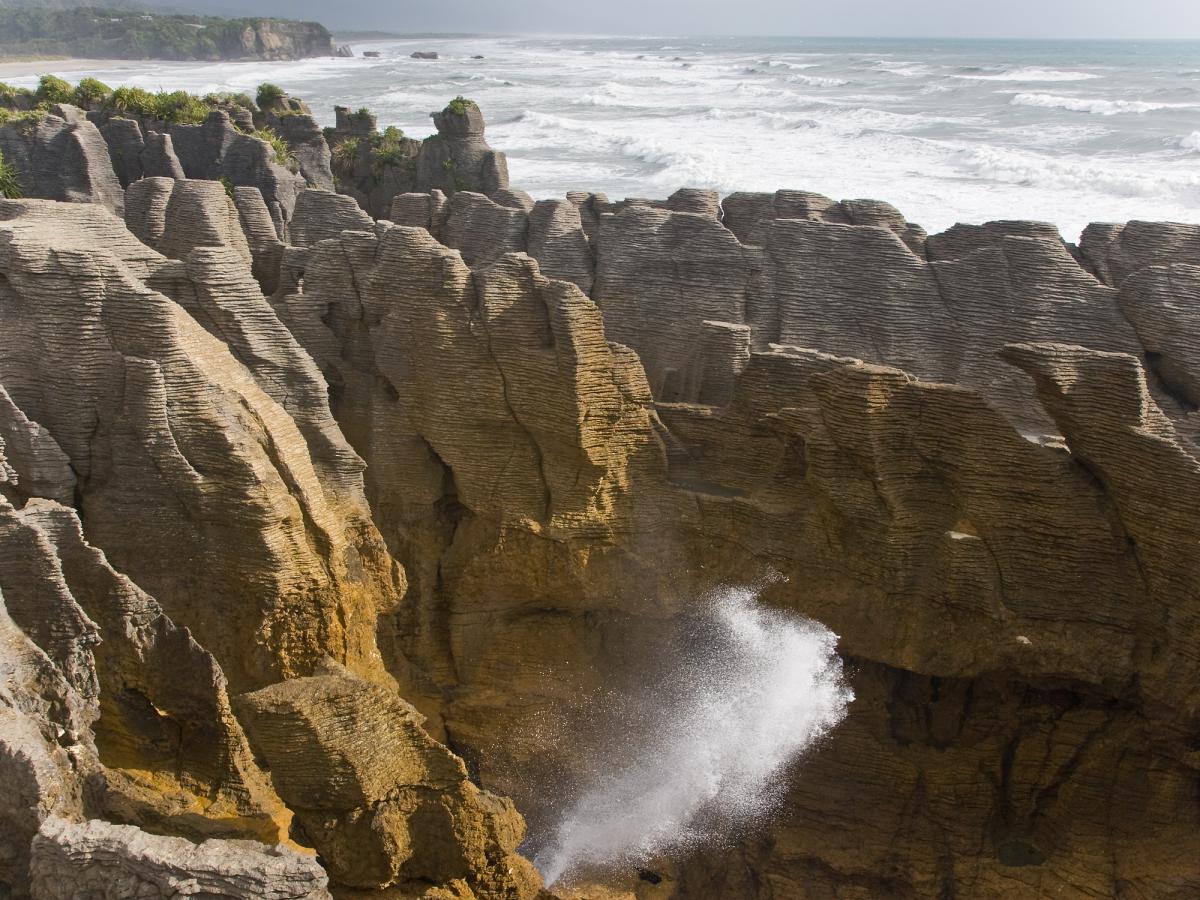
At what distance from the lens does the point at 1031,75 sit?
109375 millimetres

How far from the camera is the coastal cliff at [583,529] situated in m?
10.8

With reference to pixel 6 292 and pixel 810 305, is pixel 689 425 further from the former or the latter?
pixel 6 292

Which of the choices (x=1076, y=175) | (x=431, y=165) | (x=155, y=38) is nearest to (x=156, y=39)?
(x=155, y=38)

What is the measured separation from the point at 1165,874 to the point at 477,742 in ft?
24.0

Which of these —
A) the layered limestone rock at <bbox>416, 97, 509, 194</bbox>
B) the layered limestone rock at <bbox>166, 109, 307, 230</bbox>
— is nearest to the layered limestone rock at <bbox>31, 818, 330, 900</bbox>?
the layered limestone rock at <bbox>166, 109, 307, 230</bbox>

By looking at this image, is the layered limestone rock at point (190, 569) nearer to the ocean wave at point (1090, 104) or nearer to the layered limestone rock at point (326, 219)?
the layered limestone rock at point (326, 219)

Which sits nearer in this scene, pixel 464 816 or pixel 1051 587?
pixel 464 816

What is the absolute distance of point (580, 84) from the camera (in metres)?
103

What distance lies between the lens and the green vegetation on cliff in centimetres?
13550

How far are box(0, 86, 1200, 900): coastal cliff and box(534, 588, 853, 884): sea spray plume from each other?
0.25 meters

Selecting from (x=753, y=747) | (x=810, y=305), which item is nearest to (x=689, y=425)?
(x=810, y=305)

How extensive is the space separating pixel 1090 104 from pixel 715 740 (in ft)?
242

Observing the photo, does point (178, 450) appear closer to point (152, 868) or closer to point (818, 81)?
point (152, 868)

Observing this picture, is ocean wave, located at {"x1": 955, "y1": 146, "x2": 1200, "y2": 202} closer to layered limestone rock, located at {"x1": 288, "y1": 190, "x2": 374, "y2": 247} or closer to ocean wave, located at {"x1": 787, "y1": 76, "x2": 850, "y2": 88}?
layered limestone rock, located at {"x1": 288, "y1": 190, "x2": 374, "y2": 247}
